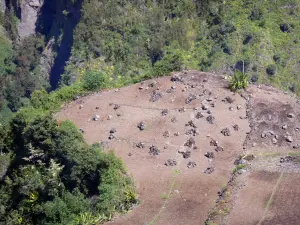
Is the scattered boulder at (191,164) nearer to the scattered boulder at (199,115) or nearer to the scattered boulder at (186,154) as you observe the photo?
the scattered boulder at (186,154)

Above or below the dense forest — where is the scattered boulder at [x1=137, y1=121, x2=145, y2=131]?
above

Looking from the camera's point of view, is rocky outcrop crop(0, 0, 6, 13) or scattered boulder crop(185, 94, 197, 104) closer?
scattered boulder crop(185, 94, 197, 104)

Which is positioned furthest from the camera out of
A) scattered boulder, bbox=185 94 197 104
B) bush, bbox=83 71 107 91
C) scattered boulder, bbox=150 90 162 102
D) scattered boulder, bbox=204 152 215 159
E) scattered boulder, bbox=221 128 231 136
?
bush, bbox=83 71 107 91

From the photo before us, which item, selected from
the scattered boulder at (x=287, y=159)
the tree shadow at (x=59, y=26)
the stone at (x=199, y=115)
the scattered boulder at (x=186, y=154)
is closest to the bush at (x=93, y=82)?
the stone at (x=199, y=115)

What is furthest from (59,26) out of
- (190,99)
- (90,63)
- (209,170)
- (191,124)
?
(209,170)

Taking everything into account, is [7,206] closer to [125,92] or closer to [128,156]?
[128,156]

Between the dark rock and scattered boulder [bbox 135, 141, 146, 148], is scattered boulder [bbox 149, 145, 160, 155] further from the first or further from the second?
the dark rock

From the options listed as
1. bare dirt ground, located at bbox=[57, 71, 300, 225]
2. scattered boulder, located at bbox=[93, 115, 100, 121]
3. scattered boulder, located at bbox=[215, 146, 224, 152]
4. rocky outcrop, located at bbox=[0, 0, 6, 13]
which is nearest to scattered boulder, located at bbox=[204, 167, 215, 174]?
bare dirt ground, located at bbox=[57, 71, 300, 225]
